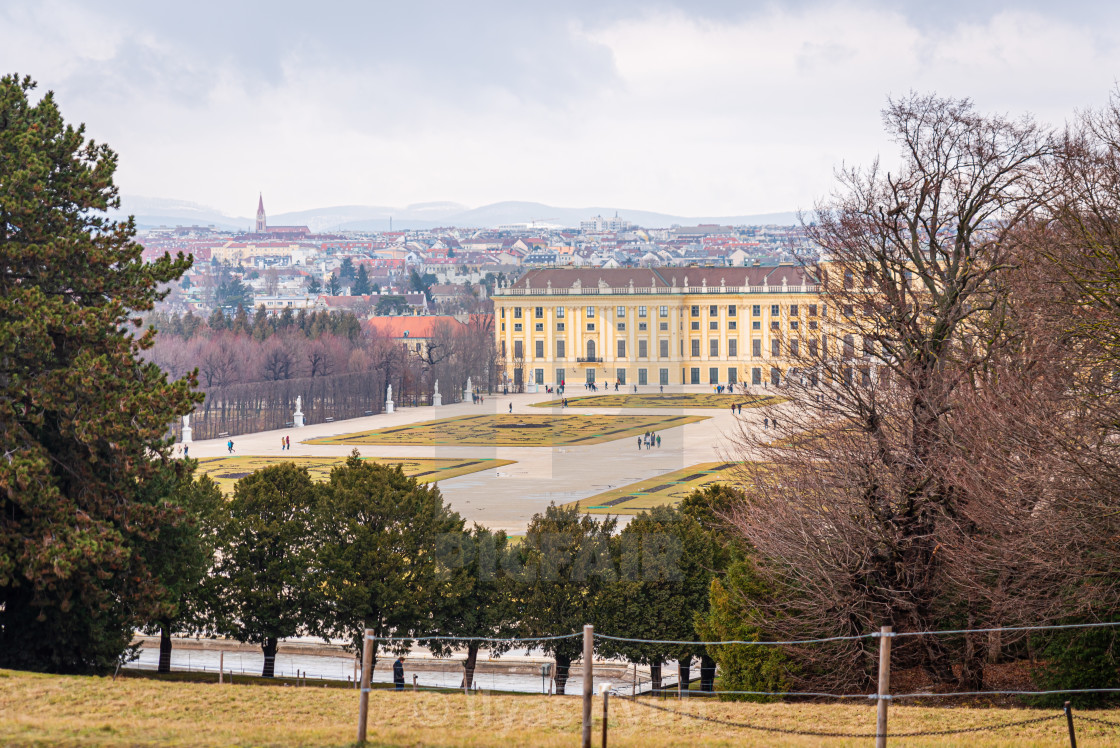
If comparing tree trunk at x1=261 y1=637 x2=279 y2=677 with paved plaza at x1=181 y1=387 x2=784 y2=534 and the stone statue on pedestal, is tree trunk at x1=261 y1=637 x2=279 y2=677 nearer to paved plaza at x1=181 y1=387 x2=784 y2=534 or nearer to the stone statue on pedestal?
paved plaza at x1=181 y1=387 x2=784 y2=534

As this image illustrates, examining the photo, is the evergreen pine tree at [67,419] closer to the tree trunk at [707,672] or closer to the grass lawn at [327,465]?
the tree trunk at [707,672]

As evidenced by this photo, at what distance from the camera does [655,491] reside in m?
44.3

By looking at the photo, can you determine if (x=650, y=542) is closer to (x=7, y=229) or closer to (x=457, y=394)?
(x=7, y=229)

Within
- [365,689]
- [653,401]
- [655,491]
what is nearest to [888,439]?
[365,689]

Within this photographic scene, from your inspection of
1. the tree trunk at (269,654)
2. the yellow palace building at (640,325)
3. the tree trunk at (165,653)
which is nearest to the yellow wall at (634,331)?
the yellow palace building at (640,325)

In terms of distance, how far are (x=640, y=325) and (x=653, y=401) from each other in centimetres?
2326

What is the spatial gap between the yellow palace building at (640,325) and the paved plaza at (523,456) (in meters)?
28.0

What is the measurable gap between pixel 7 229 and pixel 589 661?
15.7 m

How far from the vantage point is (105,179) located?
74.0 ft

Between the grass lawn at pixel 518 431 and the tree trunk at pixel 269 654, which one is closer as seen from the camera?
the tree trunk at pixel 269 654

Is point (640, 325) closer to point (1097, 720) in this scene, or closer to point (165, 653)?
point (165, 653)

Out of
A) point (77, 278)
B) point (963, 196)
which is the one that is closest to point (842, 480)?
point (963, 196)

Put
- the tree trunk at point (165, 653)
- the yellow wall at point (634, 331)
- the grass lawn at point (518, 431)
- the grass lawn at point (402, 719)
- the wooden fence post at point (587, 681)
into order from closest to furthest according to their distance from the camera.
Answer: the wooden fence post at point (587, 681) < the grass lawn at point (402, 719) < the tree trunk at point (165, 653) < the grass lawn at point (518, 431) < the yellow wall at point (634, 331)

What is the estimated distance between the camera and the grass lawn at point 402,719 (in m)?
11.2
